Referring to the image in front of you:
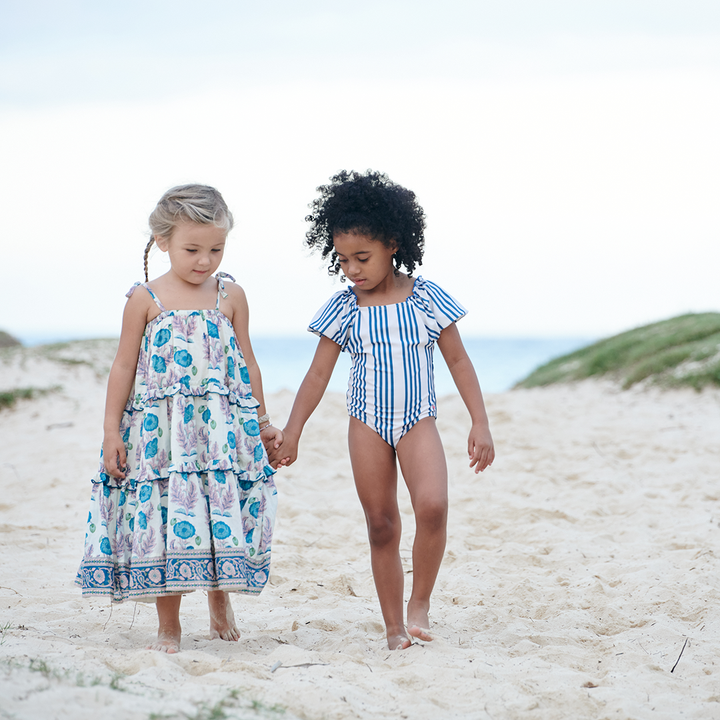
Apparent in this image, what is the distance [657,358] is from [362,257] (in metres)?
8.40

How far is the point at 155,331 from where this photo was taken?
285 centimetres

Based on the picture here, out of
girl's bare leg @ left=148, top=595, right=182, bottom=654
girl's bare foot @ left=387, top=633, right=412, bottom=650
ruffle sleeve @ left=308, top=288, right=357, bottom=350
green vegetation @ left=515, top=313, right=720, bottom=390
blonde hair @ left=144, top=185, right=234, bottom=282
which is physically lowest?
girl's bare foot @ left=387, top=633, right=412, bottom=650

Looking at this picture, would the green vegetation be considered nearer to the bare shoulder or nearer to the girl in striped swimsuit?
the girl in striped swimsuit

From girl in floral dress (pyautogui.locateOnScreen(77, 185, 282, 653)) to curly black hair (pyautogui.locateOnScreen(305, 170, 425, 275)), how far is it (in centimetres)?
42

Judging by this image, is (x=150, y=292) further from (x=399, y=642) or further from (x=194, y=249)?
(x=399, y=642)

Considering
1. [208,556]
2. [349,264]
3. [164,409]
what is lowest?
[208,556]

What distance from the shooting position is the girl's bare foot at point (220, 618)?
2.96m

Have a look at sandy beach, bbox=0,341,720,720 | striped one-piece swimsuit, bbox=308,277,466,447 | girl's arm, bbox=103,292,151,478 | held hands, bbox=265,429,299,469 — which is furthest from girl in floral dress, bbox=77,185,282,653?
striped one-piece swimsuit, bbox=308,277,466,447

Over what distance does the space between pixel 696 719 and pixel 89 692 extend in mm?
1699

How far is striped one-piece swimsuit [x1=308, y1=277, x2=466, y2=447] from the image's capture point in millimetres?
2961

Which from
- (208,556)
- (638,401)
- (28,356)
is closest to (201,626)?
(208,556)

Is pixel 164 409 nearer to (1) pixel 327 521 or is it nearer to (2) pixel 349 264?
(2) pixel 349 264

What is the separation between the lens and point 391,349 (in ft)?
9.82

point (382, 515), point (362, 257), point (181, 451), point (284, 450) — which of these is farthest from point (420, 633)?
point (362, 257)
